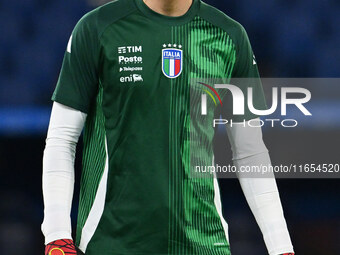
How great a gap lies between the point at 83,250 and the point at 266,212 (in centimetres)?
43

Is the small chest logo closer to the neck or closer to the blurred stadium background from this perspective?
the neck

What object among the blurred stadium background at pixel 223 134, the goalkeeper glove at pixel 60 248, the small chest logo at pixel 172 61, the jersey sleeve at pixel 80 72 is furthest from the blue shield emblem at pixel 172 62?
the blurred stadium background at pixel 223 134

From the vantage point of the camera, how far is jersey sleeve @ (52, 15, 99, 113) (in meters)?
1.48

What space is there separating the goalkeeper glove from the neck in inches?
21.2

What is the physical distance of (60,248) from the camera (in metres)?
1.43

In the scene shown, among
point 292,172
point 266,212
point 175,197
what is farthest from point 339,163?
point 175,197

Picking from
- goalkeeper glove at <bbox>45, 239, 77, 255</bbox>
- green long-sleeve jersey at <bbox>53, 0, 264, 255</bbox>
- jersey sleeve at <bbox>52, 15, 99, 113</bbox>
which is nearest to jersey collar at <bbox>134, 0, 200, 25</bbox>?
green long-sleeve jersey at <bbox>53, 0, 264, 255</bbox>

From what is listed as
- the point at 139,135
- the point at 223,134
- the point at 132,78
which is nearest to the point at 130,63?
the point at 132,78

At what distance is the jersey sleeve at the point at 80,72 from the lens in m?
1.48

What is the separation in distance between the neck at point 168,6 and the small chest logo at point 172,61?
79 millimetres

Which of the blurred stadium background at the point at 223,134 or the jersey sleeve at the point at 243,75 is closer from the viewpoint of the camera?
the jersey sleeve at the point at 243,75

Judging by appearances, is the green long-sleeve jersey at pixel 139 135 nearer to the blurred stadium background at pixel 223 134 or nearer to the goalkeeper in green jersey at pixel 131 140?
the goalkeeper in green jersey at pixel 131 140

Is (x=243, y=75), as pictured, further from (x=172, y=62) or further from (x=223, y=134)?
(x=223, y=134)

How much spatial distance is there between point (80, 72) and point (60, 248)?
1.21ft
